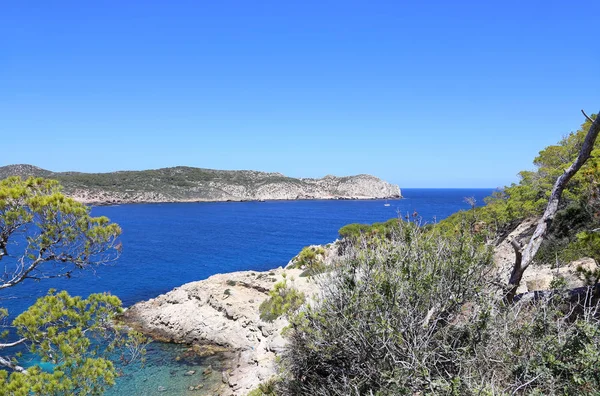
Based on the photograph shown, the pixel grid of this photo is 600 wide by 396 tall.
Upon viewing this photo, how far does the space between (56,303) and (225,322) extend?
668 inches

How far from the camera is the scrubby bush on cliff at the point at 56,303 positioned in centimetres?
660

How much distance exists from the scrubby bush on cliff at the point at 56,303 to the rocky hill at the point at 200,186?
102066 millimetres

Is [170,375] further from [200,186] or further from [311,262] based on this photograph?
[200,186]

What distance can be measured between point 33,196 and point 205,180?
14635 centimetres

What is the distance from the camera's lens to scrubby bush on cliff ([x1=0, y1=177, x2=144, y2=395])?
6598 mm

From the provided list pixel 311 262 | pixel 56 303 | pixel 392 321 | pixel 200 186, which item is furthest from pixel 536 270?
pixel 200 186

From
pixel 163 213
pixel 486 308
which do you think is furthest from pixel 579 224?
pixel 163 213

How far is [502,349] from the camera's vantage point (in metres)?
5.15

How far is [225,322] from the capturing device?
22984 millimetres

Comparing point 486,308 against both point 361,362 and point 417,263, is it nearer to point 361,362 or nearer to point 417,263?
point 417,263

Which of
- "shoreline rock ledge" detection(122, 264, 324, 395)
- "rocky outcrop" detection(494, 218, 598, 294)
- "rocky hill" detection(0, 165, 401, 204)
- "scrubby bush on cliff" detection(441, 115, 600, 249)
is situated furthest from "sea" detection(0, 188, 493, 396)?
"rocky hill" detection(0, 165, 401, 204)

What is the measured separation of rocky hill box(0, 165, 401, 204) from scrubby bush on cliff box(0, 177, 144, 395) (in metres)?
102

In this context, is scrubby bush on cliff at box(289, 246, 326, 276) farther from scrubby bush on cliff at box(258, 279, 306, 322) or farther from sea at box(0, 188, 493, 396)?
sea at box(0, 188, 493, 396)

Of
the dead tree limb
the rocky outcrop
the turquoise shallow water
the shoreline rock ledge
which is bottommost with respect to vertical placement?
the turquoise shallow water
